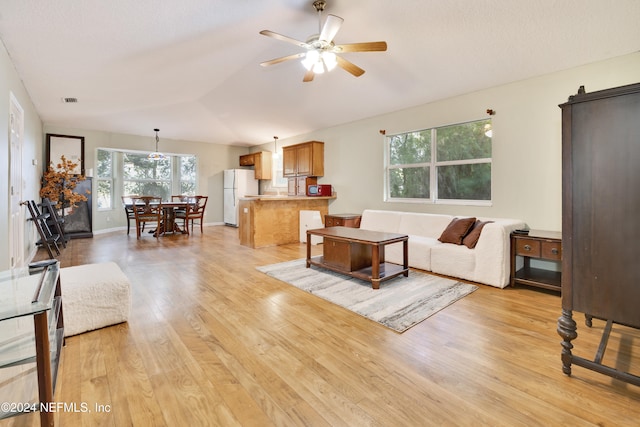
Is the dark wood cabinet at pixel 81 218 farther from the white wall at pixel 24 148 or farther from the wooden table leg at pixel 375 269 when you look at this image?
the wooden table leg at pixel 375 269

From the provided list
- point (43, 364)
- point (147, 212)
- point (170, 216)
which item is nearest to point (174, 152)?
point (170, 216)

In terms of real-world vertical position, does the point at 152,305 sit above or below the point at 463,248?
below

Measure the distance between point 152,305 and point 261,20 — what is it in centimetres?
320

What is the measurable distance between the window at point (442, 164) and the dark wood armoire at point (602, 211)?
2799 mm

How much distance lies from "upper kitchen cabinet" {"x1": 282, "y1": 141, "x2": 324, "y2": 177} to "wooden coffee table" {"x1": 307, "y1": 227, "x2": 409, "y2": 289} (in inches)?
127

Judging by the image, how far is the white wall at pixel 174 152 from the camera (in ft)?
23.5

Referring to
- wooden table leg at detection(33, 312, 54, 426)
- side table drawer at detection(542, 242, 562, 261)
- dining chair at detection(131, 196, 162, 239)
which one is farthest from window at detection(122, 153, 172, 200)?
side table drawer at detection(542, 242, 562, 261)

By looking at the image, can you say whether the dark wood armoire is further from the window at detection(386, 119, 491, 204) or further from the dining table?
the dining table

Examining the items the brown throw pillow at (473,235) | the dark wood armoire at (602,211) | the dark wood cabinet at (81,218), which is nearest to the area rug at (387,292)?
the brown throw pillow at (473,235)

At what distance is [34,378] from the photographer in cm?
170

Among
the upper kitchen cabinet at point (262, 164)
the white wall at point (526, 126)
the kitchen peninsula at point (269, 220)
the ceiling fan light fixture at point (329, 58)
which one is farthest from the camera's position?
the upper kitchen cabinet at point (262, 164)

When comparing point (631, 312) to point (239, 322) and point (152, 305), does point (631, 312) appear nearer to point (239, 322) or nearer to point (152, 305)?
point (239, 322)

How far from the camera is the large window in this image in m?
7.67

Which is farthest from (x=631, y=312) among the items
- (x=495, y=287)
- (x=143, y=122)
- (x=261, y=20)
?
(x=143, y=122)
